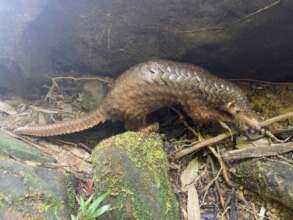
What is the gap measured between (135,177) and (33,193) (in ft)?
1.60

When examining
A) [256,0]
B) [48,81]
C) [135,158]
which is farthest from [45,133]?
[256,0]

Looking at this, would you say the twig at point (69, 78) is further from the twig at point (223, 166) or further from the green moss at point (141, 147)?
the twig at point (223, 166)

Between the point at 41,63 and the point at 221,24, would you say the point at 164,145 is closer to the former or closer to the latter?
the point at 221,24

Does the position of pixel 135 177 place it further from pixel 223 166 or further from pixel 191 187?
pixel 223 166

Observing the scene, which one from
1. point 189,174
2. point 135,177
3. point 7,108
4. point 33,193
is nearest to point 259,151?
point 189,174

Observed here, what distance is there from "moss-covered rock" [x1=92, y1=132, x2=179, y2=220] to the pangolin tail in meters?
0.29

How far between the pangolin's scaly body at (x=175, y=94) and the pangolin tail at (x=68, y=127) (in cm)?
9

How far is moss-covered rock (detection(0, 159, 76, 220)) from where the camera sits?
1.97 m

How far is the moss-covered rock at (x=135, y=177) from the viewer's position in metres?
2.13

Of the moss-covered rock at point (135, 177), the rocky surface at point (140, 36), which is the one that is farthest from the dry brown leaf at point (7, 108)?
the moss-covered rock at point (135, 177)

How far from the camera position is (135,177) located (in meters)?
2.21

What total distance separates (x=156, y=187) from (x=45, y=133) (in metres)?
0.80

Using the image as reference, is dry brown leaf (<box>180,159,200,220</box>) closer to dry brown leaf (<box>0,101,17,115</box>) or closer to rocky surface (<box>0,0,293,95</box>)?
rocky surface (<box>0,0,293,95</box>)

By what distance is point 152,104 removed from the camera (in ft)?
8.18
